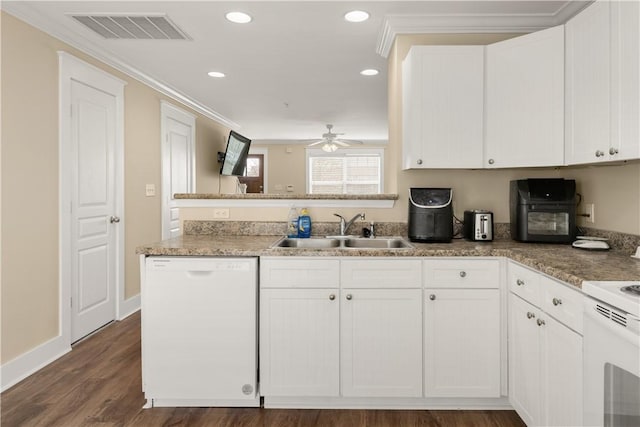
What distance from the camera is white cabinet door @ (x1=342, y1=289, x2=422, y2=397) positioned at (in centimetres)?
209

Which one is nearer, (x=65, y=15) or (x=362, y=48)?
(x=65, y=15)

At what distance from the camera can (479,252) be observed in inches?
81.5

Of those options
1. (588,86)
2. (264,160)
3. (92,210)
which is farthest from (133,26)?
(264,160)

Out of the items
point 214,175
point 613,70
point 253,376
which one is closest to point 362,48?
point 613,70

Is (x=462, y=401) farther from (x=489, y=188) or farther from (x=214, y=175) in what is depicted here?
(x=214, y=175)

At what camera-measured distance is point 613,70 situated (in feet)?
5.79

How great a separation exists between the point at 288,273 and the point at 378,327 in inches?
21.9

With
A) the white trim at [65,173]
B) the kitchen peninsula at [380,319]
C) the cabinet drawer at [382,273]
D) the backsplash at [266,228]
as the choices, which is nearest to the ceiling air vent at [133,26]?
the white trim at [65,173]

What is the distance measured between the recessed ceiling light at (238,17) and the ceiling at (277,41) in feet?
0.13

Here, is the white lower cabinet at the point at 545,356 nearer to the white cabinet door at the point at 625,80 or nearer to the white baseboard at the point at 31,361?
the white cabinet door at the point at 625,80

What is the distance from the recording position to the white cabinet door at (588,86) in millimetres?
1825

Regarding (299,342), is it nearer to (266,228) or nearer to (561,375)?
(266,228)

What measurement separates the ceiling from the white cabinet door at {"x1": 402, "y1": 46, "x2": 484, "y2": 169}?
1.08 ft

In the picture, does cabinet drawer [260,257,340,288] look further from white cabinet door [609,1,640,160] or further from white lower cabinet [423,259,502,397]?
white cabinet door [609,1,640,160]
